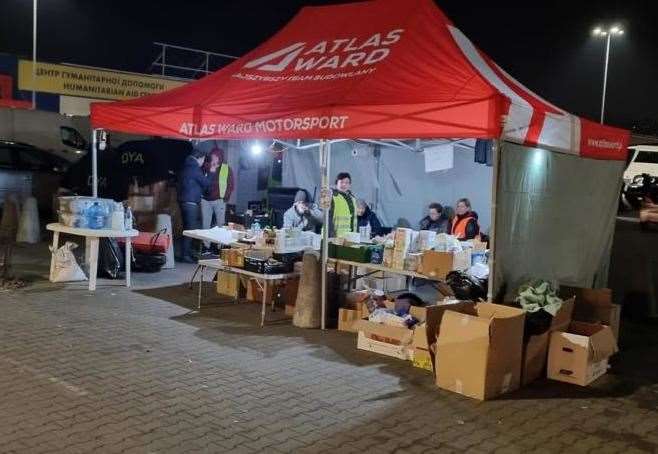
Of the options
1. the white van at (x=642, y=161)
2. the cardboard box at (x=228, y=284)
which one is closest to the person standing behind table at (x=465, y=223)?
the cardboard box at (x=228, y=284)

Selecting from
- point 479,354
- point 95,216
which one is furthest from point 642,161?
point 479,354

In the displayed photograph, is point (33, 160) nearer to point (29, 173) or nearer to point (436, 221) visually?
point (29, 173)

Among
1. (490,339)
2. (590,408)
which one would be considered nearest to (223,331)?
(490,339)

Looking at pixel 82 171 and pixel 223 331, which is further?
pixel 82 171

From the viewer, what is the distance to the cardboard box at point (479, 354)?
16.6 ft

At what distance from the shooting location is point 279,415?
4609 mm

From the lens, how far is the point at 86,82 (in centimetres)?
2195

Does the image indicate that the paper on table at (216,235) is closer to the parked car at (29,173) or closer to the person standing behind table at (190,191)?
the person standing behind table at (190,191)

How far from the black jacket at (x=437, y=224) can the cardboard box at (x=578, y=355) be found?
13.1ft

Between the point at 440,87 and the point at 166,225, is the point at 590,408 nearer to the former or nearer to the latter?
the point at 440,87

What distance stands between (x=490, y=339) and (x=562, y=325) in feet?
4.27

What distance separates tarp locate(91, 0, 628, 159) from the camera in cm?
576

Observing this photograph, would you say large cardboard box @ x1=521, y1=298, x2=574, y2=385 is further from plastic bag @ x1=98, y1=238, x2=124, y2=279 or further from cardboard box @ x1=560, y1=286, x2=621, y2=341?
plastic bag @ x1=98, y1=238, x2=124, y2=279

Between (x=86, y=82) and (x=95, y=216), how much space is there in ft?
49.6
